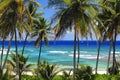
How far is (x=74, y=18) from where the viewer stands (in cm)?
2978

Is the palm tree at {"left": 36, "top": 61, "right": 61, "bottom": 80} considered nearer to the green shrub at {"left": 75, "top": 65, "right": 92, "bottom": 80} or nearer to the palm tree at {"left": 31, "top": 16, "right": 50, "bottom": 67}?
the green shrub at {"left": 75, "top": 65, "right": 92, "bottom": 80}

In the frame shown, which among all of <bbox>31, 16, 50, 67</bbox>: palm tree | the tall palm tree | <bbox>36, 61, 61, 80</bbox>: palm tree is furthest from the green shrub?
<bbox>31, 16, 50, 67</bbox>: palm tree

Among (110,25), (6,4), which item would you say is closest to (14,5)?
(6,4)

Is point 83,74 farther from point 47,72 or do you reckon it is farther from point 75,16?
point 75,16

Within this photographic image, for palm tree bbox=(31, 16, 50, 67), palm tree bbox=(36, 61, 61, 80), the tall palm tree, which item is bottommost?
palm tree bbox=(36, 61, 61, 80)

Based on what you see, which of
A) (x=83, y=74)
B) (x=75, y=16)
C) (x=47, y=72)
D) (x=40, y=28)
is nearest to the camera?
(x=75, y=16)

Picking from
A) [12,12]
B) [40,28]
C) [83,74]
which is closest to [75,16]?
[12,12]

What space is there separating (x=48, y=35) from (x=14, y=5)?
1910cm

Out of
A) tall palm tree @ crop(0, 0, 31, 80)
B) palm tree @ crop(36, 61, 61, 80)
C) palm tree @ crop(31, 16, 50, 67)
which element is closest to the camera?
tall palm tree @ crop(0, 0, 31, 80)

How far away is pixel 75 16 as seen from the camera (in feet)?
97.5

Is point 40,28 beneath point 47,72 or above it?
above

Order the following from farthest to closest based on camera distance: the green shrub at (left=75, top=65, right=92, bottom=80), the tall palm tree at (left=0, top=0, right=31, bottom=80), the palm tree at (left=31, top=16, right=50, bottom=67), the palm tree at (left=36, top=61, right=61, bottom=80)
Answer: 1. the palm tree at (left=31, top=16, right=50, bottom=67)
2. the green shrub at (left=75, top=65, right=92, bottom=80)
3. the palm tree at (left=36, top=61, right=61, bottom=80)
4. the tall palm tree at (left=0, top=0, right=31, bottom=80)

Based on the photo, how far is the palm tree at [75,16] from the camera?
29234 mm

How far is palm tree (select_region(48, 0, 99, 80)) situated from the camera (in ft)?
95.9
